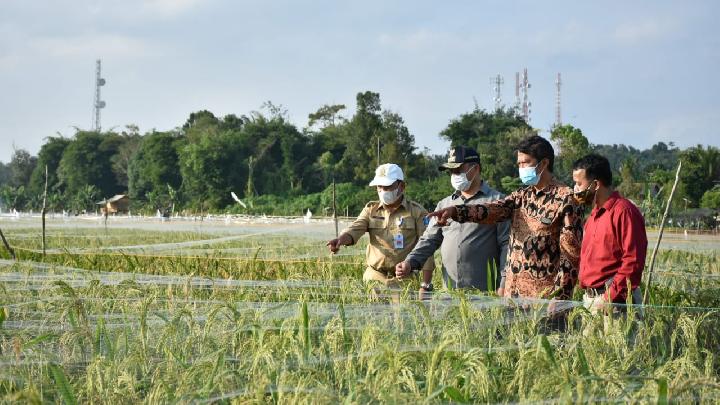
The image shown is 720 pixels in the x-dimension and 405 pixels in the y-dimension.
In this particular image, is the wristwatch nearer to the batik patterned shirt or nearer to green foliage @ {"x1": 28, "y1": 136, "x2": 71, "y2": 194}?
the batik patterned shirt

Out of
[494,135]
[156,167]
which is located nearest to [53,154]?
[156,167]

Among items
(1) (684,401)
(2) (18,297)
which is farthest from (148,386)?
(2) (18,297)

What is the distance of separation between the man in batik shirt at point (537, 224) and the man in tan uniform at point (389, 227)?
751 millimetres

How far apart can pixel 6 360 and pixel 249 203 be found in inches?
1611

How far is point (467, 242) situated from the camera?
4.27 meters

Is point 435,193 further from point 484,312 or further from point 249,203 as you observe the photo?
point 484,312

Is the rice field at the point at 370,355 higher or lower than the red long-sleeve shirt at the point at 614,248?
lower

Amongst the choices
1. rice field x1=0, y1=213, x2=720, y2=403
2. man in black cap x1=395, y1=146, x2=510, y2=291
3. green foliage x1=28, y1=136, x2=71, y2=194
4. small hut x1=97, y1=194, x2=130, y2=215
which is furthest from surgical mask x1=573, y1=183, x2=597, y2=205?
green foliage x1=28, y1=136, x2=71, y2=194

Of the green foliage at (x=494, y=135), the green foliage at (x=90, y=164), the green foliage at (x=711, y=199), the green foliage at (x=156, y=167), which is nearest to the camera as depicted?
the green foliage at (x=711, y=199)

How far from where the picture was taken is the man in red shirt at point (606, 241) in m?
3.34

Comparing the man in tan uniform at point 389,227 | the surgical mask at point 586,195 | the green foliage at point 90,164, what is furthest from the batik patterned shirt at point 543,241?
the green foliage at point 90,164

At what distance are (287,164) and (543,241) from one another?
43.9m

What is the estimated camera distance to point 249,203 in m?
43.8

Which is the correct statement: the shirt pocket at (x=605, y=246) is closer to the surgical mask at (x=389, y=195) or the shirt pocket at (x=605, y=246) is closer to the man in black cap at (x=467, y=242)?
the man in black cap at (x=467, y=242)
